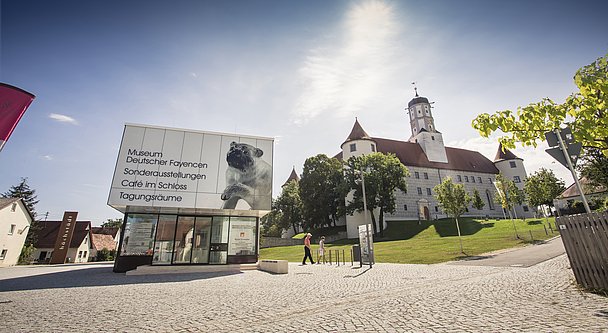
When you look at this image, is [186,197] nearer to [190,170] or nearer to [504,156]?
[190,170]

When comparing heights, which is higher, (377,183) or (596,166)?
(377,183)

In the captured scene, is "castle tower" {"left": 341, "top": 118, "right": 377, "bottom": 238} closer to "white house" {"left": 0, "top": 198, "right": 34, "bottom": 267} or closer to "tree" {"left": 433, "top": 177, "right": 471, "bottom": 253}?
"tree" {"left": 433, "top": 177, "right": 471, "bottom": 253}

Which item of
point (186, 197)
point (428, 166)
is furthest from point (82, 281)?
point (428, 166)

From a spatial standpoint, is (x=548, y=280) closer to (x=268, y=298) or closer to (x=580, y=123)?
(x=580, y=123)

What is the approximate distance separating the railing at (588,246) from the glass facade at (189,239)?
46.0ft

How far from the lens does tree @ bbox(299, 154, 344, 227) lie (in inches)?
1882

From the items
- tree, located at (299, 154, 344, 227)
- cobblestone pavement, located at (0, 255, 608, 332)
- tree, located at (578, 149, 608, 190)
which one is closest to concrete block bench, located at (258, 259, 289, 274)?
cobblestone pavement, located at (0, 255, 608, 332)

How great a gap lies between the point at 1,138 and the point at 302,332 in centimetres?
755

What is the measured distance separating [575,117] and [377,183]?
3345 centimetres

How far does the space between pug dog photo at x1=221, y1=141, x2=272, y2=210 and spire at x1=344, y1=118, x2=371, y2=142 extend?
3419 cm

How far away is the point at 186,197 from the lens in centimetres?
1548

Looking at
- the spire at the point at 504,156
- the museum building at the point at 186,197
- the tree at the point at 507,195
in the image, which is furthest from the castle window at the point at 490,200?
the museum building at the point at 186,197

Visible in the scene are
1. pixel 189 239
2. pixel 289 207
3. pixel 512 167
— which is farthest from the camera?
pixel 512 167

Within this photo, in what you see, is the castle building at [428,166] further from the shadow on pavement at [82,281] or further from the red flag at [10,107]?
the red flag at [10,107]
